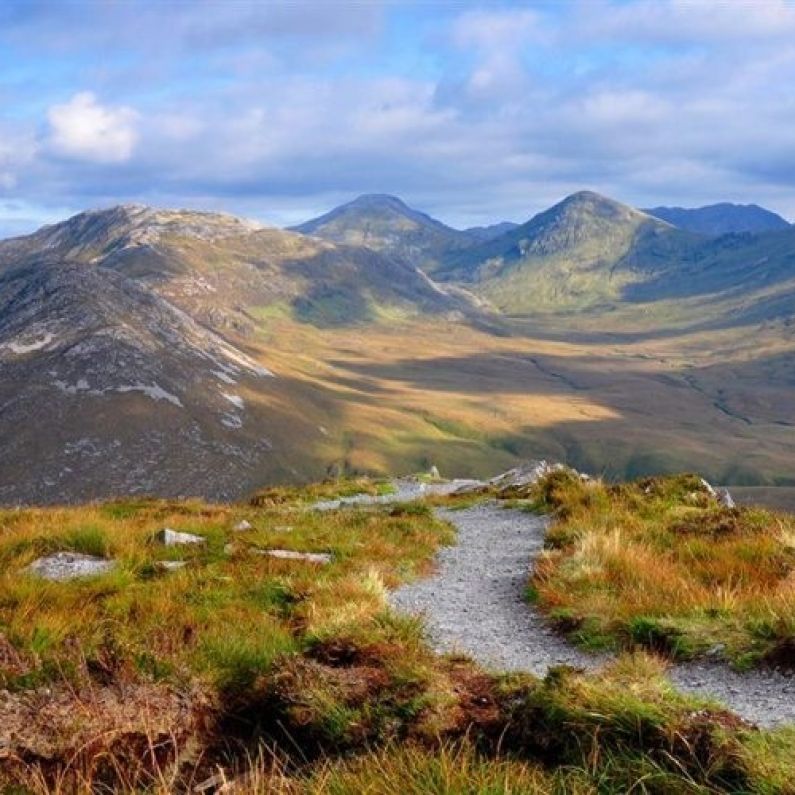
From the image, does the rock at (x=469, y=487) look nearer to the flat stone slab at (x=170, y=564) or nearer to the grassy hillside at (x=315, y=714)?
the flat stone slab at (x=170, y=564)

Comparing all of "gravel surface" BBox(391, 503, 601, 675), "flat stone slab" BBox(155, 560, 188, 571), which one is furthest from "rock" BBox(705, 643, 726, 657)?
"flat stone slab" BBox(155, 560, 188, 571)

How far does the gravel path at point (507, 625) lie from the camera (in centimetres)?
871

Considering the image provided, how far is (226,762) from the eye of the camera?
7.20m

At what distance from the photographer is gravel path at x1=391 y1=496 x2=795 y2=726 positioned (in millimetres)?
8711

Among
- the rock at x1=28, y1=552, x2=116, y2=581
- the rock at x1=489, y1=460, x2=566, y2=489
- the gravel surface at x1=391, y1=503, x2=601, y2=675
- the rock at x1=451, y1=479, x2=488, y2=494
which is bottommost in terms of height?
the rock at x1=451, y1=479, x2=488, y2=494

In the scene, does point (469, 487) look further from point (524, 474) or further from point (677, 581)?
point (677, 581)

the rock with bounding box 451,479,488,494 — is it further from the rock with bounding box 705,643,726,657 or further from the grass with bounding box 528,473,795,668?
the rock with bounding box 705,643,726,657

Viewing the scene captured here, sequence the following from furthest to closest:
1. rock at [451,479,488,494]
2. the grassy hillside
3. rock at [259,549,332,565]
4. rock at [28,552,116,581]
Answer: rock at [451,479,488,494]
rock at [259,549,332,565]
rock at [28,552,116,581]
the grassy hillside

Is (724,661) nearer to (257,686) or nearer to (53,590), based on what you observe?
(257,686)

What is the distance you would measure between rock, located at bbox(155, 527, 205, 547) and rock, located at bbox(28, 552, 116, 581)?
1669 mm

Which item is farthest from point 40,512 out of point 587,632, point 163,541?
point 587,632

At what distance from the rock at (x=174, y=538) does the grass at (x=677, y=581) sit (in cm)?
774

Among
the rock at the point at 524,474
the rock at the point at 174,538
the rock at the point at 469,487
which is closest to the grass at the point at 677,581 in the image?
the rock at the point at 174,538

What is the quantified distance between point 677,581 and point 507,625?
271 cm
